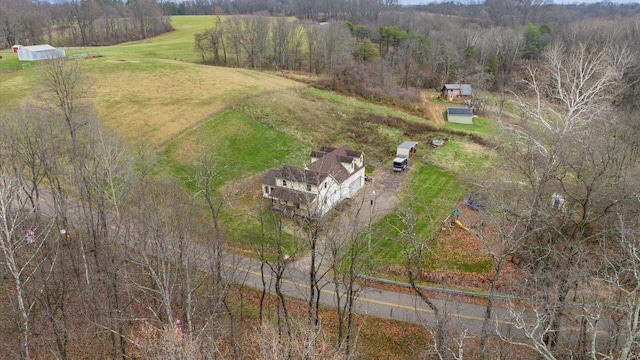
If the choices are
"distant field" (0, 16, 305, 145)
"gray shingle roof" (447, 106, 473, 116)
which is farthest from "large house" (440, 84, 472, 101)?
"distant field" (0, 16, 305, 145)

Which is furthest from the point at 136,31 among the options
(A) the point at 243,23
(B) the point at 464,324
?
(B) the point at 464,324

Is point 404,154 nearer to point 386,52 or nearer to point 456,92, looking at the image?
point 456,92

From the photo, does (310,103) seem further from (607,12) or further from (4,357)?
(607,12)

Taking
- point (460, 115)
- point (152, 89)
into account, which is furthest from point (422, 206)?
point (152, 89)

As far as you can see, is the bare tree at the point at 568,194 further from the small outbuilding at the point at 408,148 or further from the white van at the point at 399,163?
the small outbuilding at the point at 408,148

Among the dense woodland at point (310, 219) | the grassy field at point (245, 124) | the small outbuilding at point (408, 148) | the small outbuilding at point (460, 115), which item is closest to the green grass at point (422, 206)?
the grassy field at point (245, 124)
